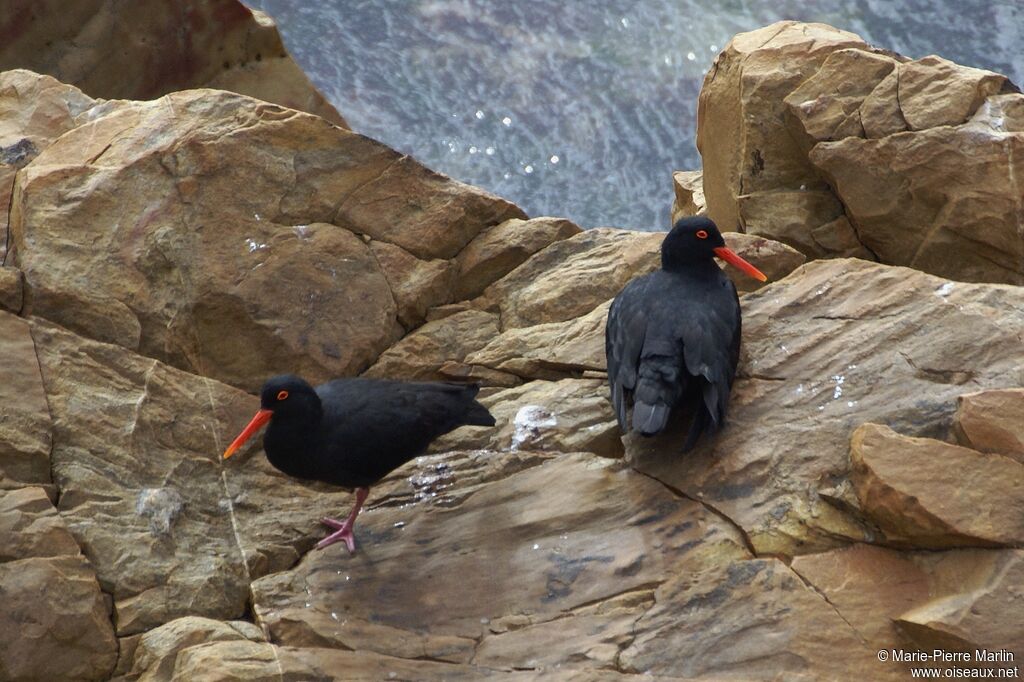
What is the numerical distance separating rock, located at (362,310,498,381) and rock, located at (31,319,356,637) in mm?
949

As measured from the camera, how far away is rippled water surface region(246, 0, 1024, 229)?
60.0 feet

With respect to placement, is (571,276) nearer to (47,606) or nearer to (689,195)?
(689,195)

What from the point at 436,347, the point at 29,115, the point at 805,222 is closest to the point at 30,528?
the point at 436,347

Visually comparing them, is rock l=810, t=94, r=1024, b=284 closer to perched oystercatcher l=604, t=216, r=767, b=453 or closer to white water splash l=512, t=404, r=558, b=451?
perched oystercatcher l=604, t=216, r=767, b=453

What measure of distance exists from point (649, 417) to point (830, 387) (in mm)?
976

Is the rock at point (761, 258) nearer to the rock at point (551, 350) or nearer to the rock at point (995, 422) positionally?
the rock at point (551, 350)

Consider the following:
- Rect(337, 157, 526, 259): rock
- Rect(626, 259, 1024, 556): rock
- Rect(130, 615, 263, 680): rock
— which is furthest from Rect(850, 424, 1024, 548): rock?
Rect(337, 157, 526, 259): rock

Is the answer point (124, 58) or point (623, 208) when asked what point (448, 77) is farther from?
point (124, 58)

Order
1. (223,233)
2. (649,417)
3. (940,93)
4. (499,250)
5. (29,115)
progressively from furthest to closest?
(29,115), (499,250), (940,93), (223,233), (649,417)

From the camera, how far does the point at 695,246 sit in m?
8.04

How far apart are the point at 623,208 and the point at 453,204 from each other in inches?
357

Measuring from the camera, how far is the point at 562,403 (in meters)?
7.91

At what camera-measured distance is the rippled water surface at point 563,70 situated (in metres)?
18.3

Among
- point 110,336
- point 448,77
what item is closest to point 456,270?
point 110,336
